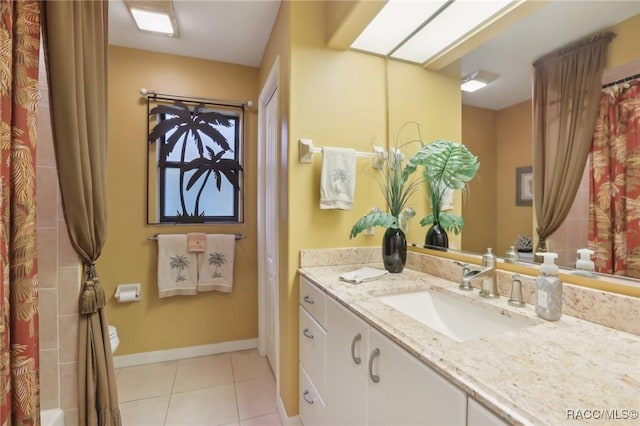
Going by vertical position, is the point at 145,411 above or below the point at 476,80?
below

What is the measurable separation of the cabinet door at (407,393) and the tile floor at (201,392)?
1.20 m

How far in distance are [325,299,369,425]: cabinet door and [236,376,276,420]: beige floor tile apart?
2.64 feet

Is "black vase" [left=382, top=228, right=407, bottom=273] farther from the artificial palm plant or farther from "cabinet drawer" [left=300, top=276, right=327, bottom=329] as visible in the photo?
"cabinet drawer" [left=300, top=276, right=327, bottom=329]

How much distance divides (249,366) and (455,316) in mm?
1844

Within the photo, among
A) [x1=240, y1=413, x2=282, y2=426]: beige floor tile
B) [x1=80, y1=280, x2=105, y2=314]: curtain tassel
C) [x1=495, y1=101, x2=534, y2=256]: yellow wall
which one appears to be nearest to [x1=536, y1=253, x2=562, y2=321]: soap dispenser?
[x1=495, y1=101, x2=534, y2=256]: yellow wall

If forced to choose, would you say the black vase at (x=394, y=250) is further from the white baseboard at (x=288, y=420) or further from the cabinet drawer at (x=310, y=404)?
the white baseboard at (x=288, y=420)

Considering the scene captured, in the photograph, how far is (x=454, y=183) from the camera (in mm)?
1414

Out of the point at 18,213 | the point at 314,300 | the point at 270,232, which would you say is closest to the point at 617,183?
the point at 314,300

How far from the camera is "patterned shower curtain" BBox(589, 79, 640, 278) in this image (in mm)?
811

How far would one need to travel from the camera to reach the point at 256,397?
6.42 ft

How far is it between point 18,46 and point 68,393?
4.51ft

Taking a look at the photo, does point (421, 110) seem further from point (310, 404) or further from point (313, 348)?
point (310, 404)

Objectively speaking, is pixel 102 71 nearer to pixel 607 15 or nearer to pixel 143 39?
pixel 143 39

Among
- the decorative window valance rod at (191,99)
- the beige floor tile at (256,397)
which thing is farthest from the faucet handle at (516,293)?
the decorative window valance rod at (191,99)
